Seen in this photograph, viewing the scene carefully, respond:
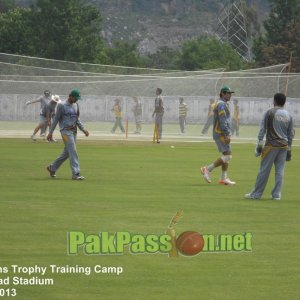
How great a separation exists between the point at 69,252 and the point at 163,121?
38.1 m

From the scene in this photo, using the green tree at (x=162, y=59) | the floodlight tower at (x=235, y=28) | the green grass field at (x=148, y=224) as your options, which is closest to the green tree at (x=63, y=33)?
the green grass field at (x=148, y=224)

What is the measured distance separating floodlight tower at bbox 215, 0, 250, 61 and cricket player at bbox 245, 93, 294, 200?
11351 centimetres

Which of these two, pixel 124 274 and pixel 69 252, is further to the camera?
pixel 69 252

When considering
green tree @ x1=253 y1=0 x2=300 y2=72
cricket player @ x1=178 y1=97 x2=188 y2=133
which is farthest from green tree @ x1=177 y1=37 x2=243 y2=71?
cricket player @ x1=178 y1=97 x2=188 y2=133

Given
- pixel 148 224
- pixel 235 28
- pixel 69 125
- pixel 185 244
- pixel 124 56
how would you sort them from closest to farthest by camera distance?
pixel 185 244, pixel 148 224, pixel 69 125, pixel 124 56, pixel 235 28

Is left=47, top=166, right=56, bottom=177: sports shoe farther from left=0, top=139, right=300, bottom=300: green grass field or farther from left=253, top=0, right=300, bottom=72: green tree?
left=253, top=0, right=300, bottom=72: green tree

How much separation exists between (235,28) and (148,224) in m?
125

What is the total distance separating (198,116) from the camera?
168 ft

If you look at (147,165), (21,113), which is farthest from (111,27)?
(147,165)

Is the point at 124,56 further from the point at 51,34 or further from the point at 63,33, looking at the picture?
the point at 51,34

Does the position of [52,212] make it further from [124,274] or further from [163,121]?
[163,121]

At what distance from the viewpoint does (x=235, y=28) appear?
461 feet

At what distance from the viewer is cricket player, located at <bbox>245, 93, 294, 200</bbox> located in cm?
2125

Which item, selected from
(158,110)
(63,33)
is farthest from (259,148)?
(63,33)
